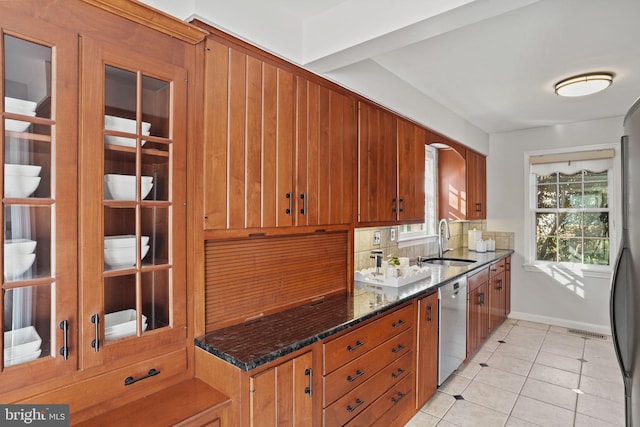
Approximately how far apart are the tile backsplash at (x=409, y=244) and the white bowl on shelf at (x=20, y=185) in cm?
219

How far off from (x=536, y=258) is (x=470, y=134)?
6.50 ft

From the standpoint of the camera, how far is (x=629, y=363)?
1096 mm

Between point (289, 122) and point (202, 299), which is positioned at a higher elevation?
point (289, 122)

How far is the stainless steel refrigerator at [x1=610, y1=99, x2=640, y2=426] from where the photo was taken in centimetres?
101

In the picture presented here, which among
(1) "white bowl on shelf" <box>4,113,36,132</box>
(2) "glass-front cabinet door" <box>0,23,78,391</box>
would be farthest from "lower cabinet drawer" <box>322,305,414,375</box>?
(1) "white bowl on shelf" <box>4,113,36,132</box>

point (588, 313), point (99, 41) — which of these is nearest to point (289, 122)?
point (99, 41)

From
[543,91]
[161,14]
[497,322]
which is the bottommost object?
[497,322]

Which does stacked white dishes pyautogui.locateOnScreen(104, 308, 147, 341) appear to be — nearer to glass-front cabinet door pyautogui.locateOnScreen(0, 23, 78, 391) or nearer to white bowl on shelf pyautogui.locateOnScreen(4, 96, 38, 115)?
glass-front cabinet door pyautogui.locateOnScreen(0, 23, 78, 391)

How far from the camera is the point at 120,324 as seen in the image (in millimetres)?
1319

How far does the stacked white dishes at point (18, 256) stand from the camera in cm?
105

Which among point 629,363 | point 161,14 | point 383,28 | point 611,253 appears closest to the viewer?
point 629,363

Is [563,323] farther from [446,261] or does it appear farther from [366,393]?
[366,393]

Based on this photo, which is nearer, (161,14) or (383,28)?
(161,14)

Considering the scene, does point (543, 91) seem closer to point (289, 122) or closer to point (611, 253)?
point (611, 253)
